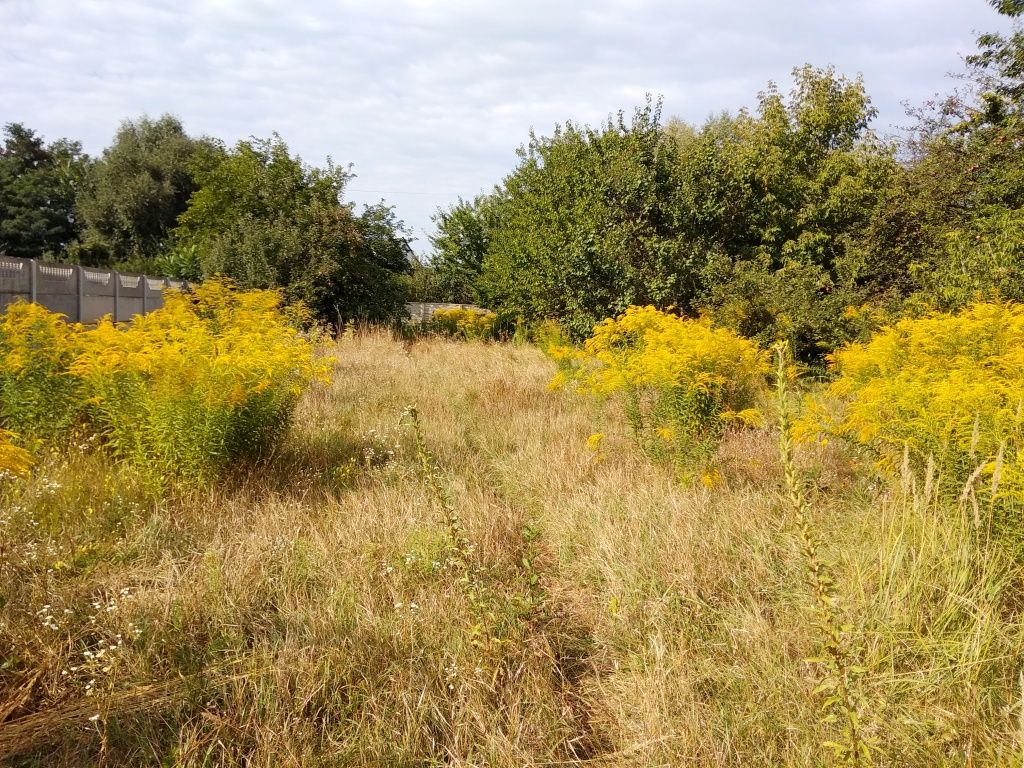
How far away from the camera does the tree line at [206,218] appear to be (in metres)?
13.9

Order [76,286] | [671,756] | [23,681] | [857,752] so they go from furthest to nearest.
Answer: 1. [76,286]
2. [23,681]
3. [671,756]
4. [857,752]

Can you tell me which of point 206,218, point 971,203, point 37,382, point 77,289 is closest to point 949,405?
point 37,382

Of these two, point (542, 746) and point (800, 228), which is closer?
point (542, 746)

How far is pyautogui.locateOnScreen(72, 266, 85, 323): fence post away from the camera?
12962 millimetres

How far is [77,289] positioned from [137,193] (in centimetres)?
2318

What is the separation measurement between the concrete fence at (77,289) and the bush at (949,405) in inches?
371

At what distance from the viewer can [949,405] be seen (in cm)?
308

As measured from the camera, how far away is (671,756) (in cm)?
195

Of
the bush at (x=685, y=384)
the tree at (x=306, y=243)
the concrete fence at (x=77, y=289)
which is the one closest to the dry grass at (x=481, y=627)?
the bush at (x=685, y=384)

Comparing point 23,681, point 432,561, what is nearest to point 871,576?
point 432,561

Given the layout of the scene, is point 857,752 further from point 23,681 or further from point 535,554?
point 23,681

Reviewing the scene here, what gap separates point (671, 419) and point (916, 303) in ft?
16.2

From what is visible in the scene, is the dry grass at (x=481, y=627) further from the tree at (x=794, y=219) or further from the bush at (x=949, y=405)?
the tree at (x=794, y=219)

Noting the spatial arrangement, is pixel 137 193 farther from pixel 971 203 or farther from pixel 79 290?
pixel 971 203
